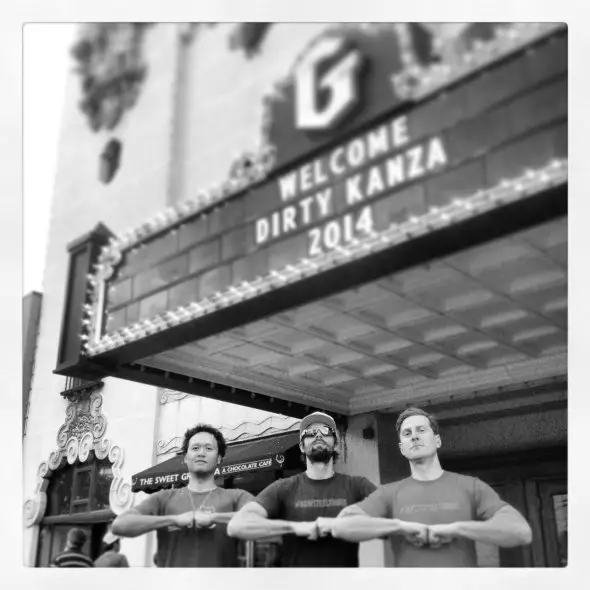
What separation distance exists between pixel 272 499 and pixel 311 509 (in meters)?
0.24

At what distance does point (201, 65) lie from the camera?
7.03 meters

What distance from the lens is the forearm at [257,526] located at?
14.2 ft

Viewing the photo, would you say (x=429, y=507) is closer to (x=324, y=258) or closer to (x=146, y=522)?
(x=324, y=258)

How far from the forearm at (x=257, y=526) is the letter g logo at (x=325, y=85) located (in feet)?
7.99

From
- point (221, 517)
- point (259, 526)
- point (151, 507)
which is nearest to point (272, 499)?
point (259, 526)

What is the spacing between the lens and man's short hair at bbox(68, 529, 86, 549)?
17.1 feet

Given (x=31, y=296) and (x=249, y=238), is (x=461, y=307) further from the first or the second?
(x=31, y=296)

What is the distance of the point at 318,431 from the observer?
4.58 metres

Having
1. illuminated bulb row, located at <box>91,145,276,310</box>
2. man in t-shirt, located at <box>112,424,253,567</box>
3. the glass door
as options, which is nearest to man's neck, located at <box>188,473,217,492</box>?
man in t-shirt, located at <box>112,424,253,567</box>

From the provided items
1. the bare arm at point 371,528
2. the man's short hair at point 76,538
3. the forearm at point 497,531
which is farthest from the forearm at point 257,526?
the man's short hair at point 76,538

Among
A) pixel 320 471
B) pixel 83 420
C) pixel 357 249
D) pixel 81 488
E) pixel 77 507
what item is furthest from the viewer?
pixel 81 488

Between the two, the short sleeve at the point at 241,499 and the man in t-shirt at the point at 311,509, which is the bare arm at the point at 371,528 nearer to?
the man in t-shirt at the point at 311,509

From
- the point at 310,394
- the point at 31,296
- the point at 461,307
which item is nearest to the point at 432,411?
the point at 310,394
